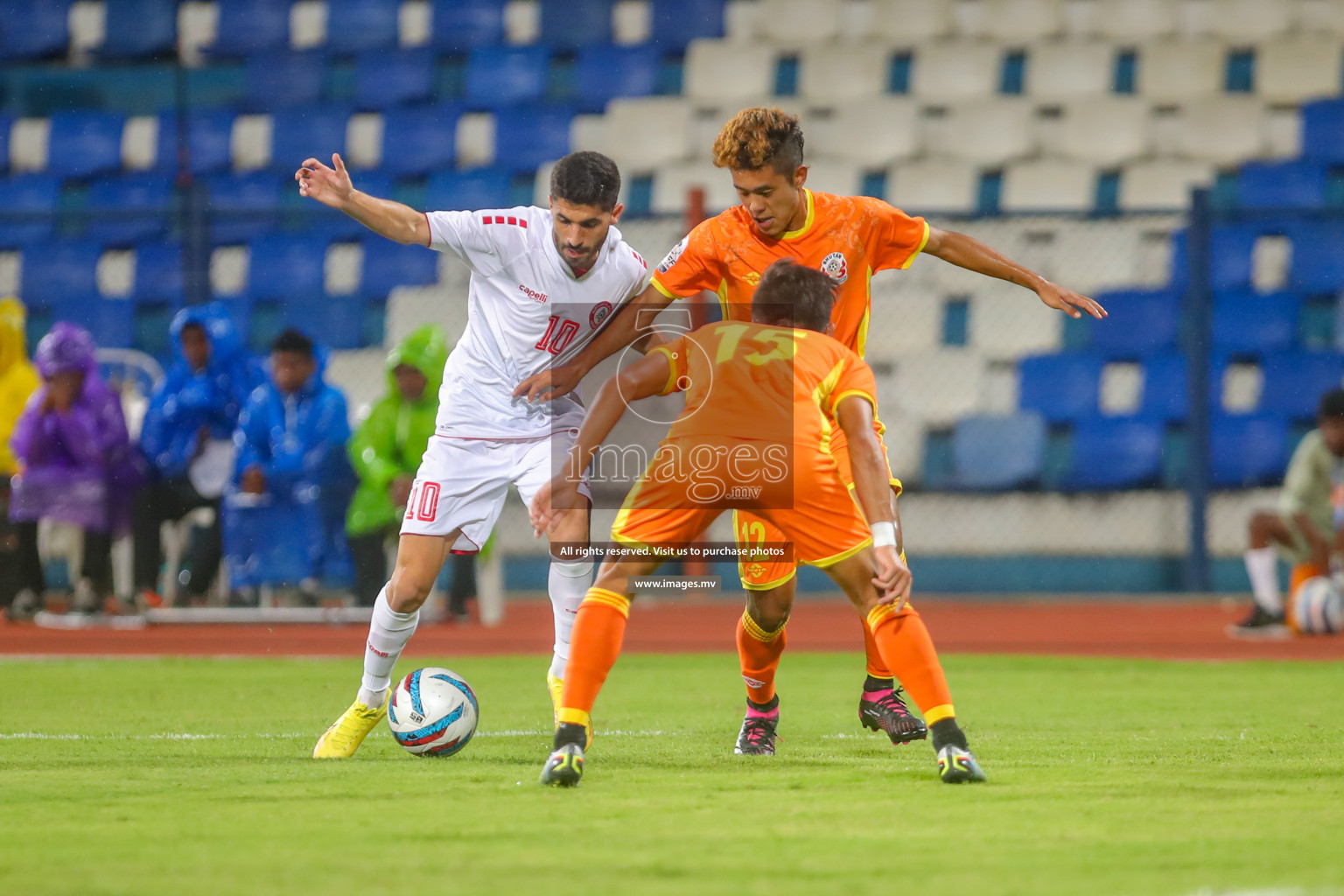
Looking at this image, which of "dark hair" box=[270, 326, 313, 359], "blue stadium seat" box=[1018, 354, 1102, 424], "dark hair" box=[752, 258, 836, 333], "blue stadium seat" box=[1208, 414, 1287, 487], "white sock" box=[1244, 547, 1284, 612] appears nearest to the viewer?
"dark hair" box=[752, 258, 836, 333]

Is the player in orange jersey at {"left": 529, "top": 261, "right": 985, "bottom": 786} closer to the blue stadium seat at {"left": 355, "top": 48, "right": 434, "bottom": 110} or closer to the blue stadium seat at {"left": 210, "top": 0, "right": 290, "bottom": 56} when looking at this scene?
the blue stadium seat at {"left": 355, "top": 48, "right": 434, "bottom": 110}

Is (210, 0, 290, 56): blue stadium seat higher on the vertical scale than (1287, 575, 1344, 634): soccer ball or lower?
higher

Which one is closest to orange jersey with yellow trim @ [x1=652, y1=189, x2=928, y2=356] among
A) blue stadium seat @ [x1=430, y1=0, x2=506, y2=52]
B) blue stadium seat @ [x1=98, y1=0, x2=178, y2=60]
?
blue stadium seat @ [x1=430, y1=0, x2=506, y2=52]

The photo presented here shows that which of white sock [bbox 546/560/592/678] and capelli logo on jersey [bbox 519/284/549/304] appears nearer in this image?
capelli logo on jersey [bbox 519/284/549/304]

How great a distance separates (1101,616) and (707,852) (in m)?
9.02

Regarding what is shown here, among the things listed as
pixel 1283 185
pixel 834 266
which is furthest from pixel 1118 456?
pixel 834 266

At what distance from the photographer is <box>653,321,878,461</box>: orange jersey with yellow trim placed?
15.9ft

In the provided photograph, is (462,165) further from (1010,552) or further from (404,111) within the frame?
(1010,552)

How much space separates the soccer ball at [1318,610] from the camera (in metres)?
10.5

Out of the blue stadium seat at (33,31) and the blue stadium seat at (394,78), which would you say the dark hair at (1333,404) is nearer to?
the blue stadium seat at (394,78)

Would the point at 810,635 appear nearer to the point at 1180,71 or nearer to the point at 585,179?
the point at 585,179

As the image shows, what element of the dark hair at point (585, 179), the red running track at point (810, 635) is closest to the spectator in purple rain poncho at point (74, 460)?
the red running track at point (810, 635)

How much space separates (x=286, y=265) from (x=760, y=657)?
969 centimetres

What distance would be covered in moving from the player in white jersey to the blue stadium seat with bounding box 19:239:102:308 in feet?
31.8
